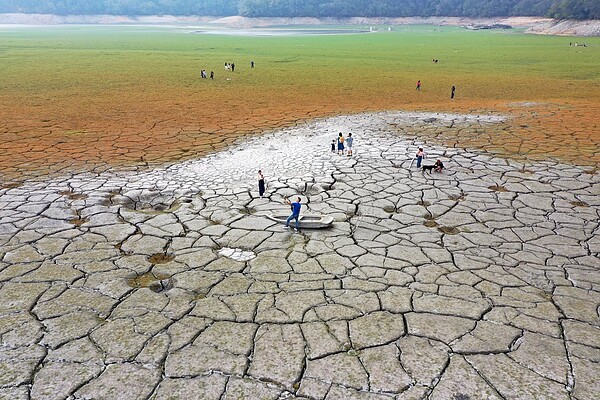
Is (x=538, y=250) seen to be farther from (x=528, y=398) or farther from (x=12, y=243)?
(x=12, y=243)

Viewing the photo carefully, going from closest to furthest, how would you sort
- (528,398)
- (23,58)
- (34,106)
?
(528,398) < (34,106) < (23,58)

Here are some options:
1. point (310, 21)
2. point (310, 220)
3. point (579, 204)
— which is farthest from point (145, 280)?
point (310, 21)

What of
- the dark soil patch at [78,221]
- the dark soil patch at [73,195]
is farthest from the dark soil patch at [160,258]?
the dark soil patch at [73,195]

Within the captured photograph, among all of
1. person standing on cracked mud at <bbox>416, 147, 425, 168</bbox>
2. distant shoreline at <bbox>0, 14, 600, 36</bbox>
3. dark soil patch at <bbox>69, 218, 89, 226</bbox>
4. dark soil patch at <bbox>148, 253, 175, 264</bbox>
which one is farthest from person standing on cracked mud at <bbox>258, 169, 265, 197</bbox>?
distant shoreline at <bbox>0, 14, 600, 36</bbox>

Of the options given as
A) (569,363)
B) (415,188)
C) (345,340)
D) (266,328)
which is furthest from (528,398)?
(415,188)

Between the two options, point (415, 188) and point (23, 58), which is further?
point (23, 58)

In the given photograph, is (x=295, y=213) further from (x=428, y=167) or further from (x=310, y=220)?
(x=428, y=167)

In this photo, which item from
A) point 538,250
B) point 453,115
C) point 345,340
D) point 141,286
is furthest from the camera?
point 453,115
